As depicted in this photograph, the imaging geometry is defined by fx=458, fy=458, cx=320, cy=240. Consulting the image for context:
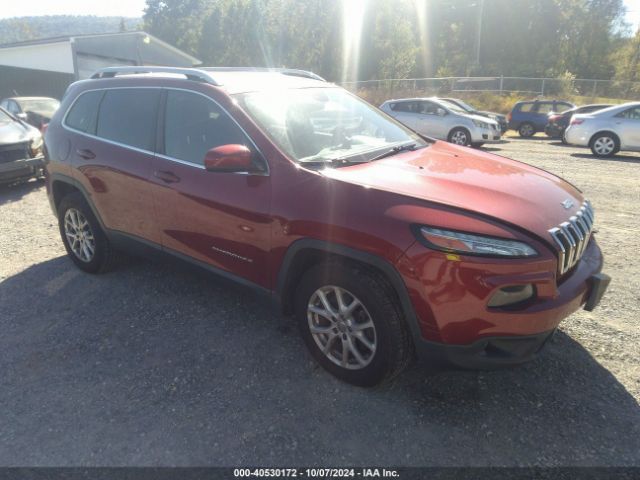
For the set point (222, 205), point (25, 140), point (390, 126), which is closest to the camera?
point (222, 205)

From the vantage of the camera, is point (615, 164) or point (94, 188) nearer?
point (94, 188)

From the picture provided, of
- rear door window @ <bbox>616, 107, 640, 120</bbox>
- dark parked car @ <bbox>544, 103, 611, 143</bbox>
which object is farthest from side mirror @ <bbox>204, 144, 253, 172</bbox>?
dark parked car @ <bbox>544, 103, 611, 143</bbox>

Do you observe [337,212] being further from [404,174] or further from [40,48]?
[40,48]

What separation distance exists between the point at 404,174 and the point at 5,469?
2574mm

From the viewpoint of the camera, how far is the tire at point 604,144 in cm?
1149

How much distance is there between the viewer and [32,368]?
3008 millimetres

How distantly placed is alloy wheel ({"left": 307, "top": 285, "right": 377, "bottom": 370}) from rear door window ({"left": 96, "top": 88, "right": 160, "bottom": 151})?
184 cm

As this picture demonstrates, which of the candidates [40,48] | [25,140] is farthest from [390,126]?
[40,48]

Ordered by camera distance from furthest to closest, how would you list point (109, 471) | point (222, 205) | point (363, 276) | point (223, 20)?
1. point (223, 20)
2. point (222, 205)
3. point (363, 276)
4. point (109, 471)

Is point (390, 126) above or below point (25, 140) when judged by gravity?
above

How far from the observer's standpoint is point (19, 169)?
7.51m

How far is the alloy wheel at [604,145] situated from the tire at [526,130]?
6870 millimetres

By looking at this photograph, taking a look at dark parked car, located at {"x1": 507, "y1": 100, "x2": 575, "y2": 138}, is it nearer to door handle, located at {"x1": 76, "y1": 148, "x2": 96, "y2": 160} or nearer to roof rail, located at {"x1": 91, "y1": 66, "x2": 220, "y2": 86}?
roof rail, located at {"x1": 91, "y1": 66, "x2": 220, "y2": 86}

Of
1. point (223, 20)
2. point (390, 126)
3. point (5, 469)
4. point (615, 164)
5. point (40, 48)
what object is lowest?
point (5, 469)
